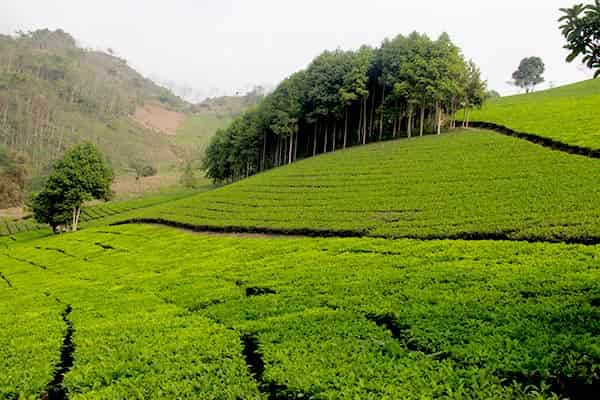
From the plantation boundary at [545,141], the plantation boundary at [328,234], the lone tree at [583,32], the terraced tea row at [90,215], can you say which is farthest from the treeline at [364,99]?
the lone tree at [583,32]

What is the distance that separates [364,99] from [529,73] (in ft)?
317

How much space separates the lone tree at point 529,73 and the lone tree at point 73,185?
133 metres

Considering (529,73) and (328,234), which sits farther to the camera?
(529,73)

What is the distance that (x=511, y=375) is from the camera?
22.0 feet

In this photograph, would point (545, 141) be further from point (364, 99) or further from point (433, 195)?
point (364, 99)

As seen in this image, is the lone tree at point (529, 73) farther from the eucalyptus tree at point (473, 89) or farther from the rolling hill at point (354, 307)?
the rolling hill at point (354, 307)

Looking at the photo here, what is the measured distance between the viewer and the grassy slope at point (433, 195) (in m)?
19.1

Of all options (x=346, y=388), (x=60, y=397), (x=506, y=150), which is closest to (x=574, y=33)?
(x=346, y=388)

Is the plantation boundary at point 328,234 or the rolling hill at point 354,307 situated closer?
the rolling hill at point 354,307

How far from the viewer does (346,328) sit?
942 centimetres

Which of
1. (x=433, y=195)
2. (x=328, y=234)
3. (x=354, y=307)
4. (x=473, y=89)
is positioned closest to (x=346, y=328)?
(x=354, y=307)

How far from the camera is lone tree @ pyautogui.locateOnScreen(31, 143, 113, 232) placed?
5791 cm

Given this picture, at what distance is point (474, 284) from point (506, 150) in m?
27.5

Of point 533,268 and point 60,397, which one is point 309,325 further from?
point 533,268
